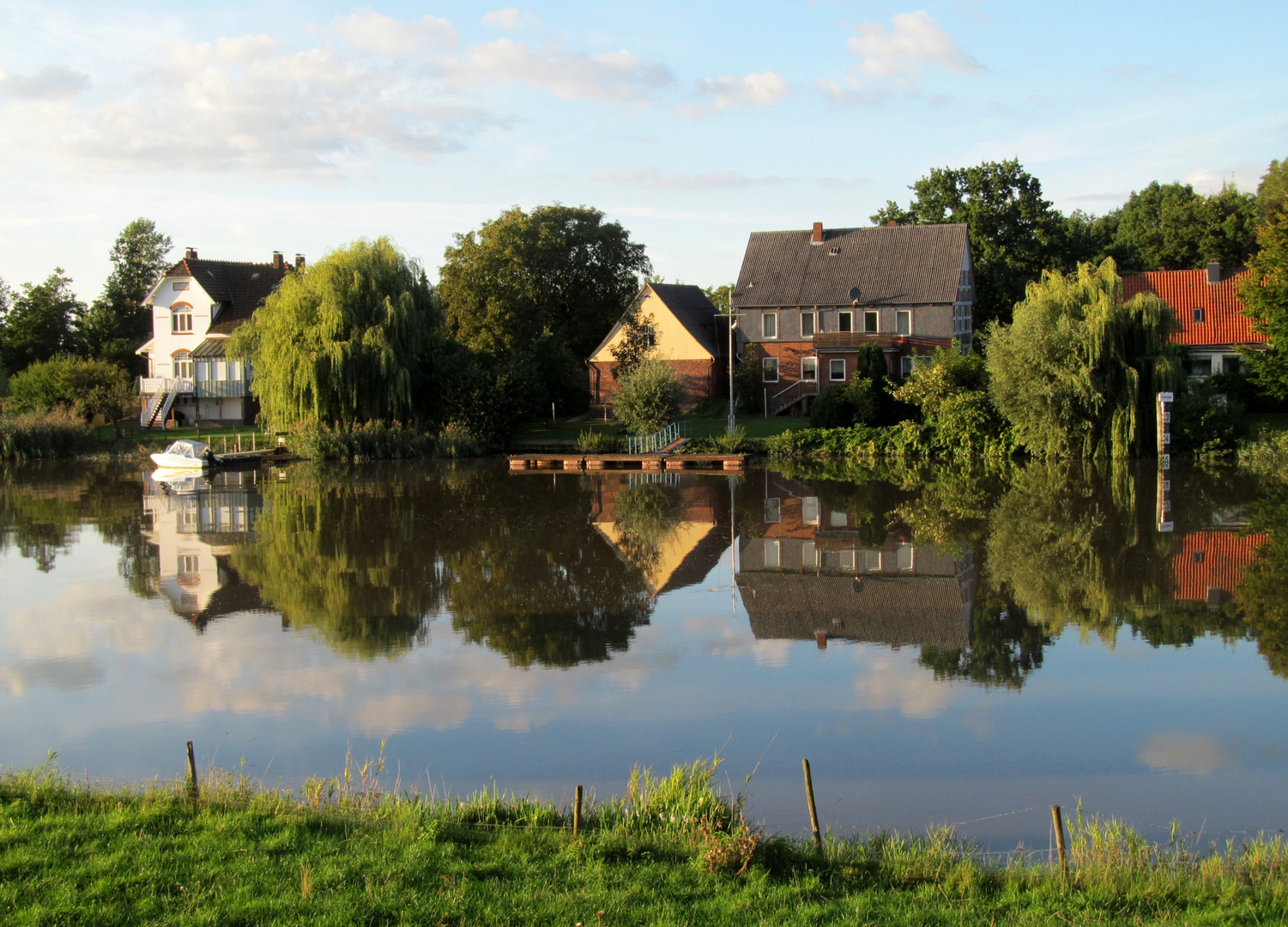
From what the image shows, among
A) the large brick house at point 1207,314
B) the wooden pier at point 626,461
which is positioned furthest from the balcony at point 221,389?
the large brick house at point 1207,314

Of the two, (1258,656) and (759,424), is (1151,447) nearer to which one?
(759,424)

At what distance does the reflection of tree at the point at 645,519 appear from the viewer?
19266 mm

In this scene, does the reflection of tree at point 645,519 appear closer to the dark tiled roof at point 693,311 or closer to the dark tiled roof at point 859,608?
the dark tiled roof at point 859,608

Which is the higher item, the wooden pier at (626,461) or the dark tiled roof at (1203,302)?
the dark tiled roof at (1203,302)

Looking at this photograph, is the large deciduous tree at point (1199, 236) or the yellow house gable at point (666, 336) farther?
the large deciduous tree at point (1199, 236)

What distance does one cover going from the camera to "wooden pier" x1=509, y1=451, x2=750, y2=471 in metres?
35.6

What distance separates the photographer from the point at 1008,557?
1758 centimetres

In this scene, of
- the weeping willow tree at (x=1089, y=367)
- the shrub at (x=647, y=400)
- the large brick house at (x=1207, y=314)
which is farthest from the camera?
the large brick house at (x=1207, y=314)

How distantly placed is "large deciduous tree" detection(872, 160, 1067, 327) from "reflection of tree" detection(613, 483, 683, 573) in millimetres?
24087

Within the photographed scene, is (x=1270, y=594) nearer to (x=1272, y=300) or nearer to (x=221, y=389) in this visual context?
(x=1272, y=300)

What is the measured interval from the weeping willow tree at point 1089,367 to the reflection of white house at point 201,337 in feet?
111

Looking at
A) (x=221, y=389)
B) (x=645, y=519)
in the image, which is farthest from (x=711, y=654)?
(x=221, y=389)

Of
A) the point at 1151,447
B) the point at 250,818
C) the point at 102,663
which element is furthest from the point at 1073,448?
the point at 250,818

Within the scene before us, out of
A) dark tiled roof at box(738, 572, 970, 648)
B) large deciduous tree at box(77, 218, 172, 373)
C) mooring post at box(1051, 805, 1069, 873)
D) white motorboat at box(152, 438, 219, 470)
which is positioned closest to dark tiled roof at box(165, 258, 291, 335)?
large deciduous tree at box(77, 218, 172, 373)
